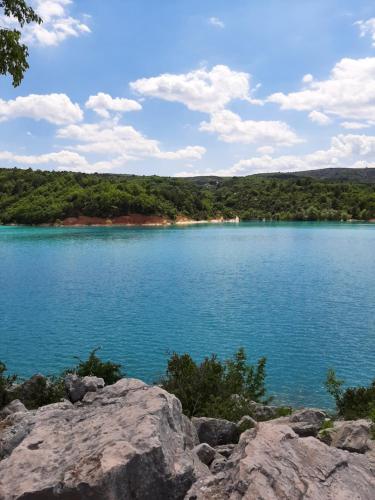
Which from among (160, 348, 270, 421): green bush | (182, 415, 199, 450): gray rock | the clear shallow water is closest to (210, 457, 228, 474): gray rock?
(182, 415, 199, 450): gray rock

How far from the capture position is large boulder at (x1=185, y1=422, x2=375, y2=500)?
598 centimetres

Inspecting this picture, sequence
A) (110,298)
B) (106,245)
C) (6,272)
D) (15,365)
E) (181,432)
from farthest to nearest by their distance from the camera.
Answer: (106,245) < (6,272) < (110,298) < (15,365) < (181,432)

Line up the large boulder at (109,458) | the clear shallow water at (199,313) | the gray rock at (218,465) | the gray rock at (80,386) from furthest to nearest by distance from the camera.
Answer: the clear shallow water at (199,313) → the gray rock at (80,386) → the gray rock at (218,465) → the large boulder at (109,458)

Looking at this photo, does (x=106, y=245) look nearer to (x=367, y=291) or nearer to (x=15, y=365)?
(x=367, y=291)

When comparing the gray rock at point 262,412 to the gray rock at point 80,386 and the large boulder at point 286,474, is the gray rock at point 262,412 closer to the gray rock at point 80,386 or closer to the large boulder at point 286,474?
the gray rock at point 80,386

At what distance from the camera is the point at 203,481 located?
658 centimetres

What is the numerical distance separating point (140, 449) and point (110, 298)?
3504 centimetres

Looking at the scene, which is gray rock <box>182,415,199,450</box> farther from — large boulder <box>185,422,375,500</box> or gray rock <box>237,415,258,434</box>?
gray rock <box>237,415,258,434</box>

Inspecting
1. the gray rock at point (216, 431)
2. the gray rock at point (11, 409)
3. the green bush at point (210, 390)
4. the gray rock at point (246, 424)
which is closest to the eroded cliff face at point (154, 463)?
the gray rock at point (216, 431)

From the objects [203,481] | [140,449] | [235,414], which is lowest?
[235,414]

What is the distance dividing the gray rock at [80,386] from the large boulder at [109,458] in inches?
232

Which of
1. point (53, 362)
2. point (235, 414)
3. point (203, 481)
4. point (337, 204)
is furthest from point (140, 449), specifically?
point (337, 204)

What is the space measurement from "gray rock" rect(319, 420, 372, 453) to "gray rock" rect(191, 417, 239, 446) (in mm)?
1943

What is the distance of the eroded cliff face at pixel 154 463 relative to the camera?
5766mm
